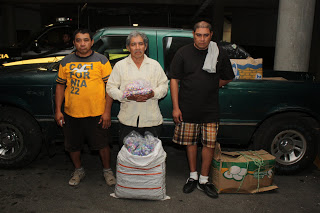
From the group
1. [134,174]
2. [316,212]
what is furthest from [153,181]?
[316,212]

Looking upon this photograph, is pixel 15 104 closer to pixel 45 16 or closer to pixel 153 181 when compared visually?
pixel 153 181

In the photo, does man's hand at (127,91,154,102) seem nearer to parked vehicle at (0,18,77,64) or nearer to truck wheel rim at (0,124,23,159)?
truck wheel rim at (0,124,23,159)

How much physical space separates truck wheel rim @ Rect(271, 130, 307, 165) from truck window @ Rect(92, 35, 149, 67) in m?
2.25

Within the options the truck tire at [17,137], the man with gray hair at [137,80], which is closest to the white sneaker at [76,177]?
the truck tire at [17,137]

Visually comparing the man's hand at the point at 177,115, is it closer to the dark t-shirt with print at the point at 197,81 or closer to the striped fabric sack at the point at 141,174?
the dark t-shirt with print at the point at 197,81

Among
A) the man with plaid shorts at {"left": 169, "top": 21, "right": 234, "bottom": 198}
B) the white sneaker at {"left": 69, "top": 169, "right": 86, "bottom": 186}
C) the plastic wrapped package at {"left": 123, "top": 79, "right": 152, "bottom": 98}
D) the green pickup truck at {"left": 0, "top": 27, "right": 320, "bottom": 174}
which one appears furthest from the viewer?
the green pickup truck at {"left": 0, "top": 27, "right": 320, "bottom": 174}

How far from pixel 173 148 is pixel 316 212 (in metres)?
2.44

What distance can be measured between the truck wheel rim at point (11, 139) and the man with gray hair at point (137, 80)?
1.52 m

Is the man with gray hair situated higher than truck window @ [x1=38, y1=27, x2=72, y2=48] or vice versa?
truck window @ [x1=38, y1=27, x2=72, y2=48]

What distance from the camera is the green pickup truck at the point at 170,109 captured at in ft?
13.0

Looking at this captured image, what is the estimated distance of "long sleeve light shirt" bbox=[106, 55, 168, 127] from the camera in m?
3.38

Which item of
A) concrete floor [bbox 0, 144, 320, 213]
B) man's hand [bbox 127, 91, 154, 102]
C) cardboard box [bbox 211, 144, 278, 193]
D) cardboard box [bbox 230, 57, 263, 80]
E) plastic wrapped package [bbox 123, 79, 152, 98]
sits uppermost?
cardboard box [bbox 230, 57, 263, 80]

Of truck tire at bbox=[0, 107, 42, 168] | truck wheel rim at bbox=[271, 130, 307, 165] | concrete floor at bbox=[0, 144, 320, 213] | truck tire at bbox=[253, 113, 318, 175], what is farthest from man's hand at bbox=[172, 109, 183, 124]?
truck tire at bbox=[0, 107, 42, 168]

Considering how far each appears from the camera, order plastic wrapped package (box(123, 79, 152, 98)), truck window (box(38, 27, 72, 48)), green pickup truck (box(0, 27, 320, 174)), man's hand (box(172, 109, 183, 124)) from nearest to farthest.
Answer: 1. plastic wrapped package (box(123, 79, 152, 98))
2. man's hand (box(172, 109, 183, 124))
3. green pickup truck (box(0, 27, 320, 174))
4. truck window (box(38, 27, 72, 48))
